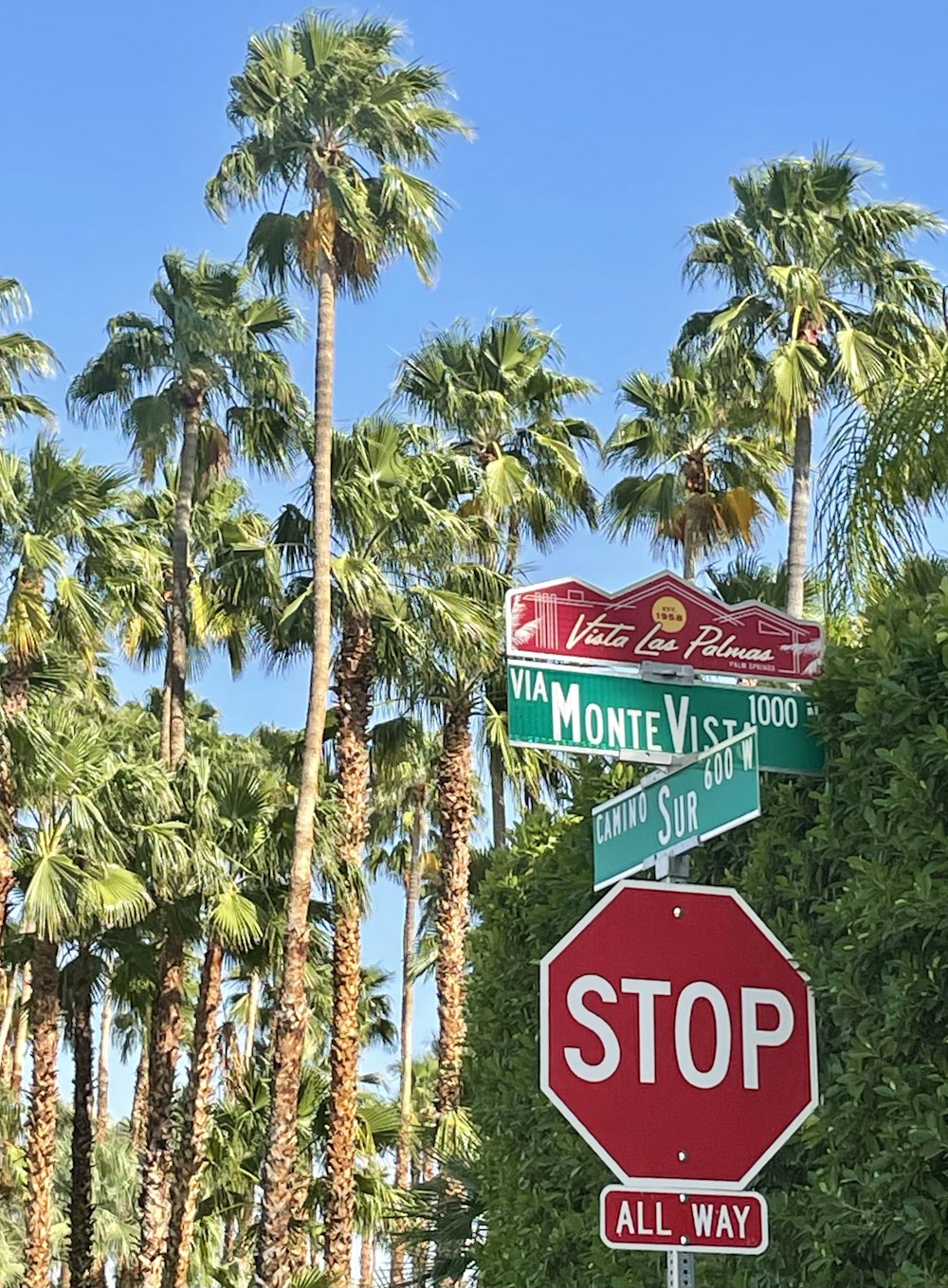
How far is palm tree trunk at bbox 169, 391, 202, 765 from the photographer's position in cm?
2647

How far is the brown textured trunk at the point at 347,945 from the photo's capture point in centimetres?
2328

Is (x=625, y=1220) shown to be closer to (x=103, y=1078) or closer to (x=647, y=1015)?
(x=647, y=1015)

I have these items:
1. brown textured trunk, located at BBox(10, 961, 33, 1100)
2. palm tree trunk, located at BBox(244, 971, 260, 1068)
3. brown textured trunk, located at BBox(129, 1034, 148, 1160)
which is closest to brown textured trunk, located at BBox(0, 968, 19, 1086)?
brown textured trunk, located at BBox(10, 961, 33, 1100)

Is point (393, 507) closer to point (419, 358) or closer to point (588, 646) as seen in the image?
point (419, 358)

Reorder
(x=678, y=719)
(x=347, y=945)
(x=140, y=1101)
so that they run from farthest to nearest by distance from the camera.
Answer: (x=140, y=1101)
(x=347, y=945)
(x=678, y=719)

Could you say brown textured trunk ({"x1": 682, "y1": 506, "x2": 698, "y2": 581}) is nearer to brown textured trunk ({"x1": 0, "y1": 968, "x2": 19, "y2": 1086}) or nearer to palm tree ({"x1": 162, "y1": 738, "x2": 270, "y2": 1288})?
palm tree ({"x1": 162, "y1": 738, "x2": 270, "y2": 1288})

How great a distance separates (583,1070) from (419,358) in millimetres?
23959

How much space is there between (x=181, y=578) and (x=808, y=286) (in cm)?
1008

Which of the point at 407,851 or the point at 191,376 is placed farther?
the point at 407,851

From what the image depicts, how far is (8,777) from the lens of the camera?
795 inches

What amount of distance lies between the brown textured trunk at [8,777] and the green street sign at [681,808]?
15295 mm

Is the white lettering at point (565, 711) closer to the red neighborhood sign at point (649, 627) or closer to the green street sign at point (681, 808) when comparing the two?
the red neighborhood sign at point (649, 627)

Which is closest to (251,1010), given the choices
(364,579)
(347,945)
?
(347,945)

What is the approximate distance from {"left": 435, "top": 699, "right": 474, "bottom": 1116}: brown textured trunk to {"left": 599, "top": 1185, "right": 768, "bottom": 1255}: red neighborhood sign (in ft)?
68.7
